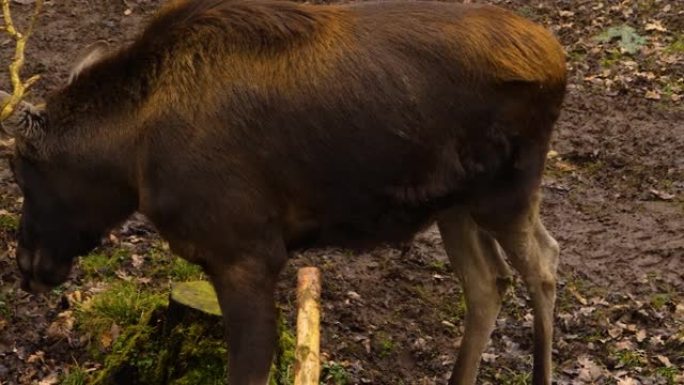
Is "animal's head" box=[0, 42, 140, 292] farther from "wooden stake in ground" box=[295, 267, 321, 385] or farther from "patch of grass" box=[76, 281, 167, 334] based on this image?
"patch of grass" box=[76, 281, 167, 334]

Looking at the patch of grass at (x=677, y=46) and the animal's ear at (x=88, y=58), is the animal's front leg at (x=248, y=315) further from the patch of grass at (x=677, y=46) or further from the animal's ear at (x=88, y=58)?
the patch of grass at (x=677, y=46)

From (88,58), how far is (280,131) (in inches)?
43.1

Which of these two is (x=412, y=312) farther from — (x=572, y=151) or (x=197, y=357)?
(x=572, y=151)

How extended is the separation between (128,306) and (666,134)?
5217mm

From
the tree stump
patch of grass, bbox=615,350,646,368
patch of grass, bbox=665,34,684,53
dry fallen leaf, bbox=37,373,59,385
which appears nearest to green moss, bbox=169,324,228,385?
the tree stump

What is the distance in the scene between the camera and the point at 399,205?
17.0ft

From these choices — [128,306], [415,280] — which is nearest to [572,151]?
[415,280]

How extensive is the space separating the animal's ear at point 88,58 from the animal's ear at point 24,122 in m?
0.23

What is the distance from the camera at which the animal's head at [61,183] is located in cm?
522

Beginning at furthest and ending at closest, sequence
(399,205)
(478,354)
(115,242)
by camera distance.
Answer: (115,242) → (478,354) → (399,205)

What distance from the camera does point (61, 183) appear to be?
5.30 m

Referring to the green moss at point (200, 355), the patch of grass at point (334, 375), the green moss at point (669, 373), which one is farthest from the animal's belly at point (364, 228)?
the green moss at point (669, 373)

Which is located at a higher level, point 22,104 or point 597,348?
point 22,104

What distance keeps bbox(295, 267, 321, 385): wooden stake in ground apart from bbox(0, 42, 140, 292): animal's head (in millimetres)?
950
